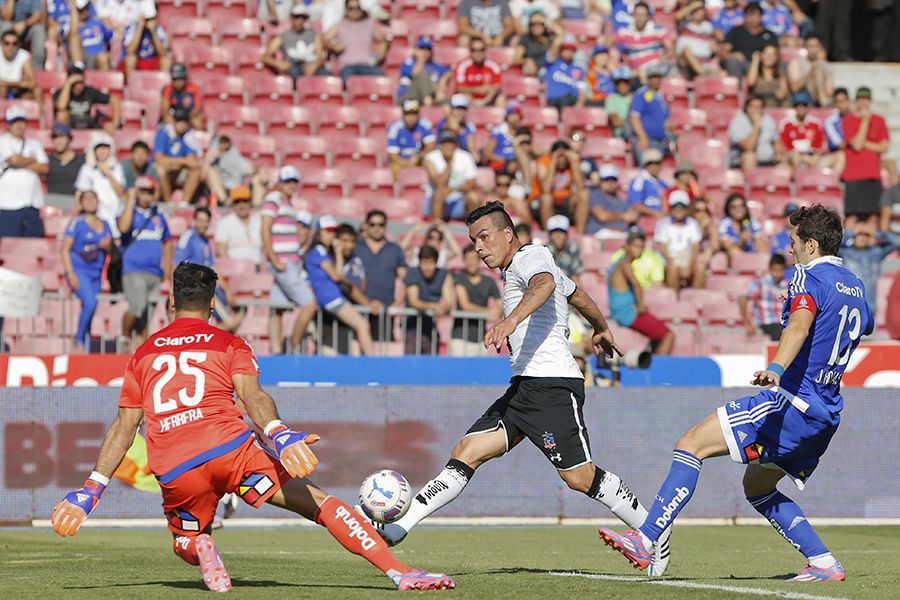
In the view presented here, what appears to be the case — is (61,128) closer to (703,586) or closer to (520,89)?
(520,89)

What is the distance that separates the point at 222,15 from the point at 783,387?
1612cm

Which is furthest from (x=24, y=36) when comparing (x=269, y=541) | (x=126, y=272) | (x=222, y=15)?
(x=269, y=541)

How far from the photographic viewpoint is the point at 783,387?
333 inches

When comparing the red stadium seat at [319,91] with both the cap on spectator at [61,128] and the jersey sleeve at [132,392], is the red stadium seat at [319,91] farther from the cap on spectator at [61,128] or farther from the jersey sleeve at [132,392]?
the jersey sleeve at [132,392]

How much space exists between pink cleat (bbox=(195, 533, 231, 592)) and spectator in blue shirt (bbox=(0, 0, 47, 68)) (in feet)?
48.5

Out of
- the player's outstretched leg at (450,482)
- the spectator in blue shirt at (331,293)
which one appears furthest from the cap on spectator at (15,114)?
the player's outstretched leg at (450,482)

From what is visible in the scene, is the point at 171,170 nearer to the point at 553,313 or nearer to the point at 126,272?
the point at 126,272

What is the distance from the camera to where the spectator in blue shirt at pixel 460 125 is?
21141mm

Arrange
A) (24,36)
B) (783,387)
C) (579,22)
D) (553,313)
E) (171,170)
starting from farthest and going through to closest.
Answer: (579,22) < (24,36) < (171,170) < (553,313) < (783,387)

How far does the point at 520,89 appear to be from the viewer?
75.5ft

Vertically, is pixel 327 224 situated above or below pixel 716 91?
below

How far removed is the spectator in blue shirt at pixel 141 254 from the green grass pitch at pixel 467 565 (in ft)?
11.2

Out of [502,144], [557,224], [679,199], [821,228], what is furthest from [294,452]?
[502,144]

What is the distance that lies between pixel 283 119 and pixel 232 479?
14.7 metres
